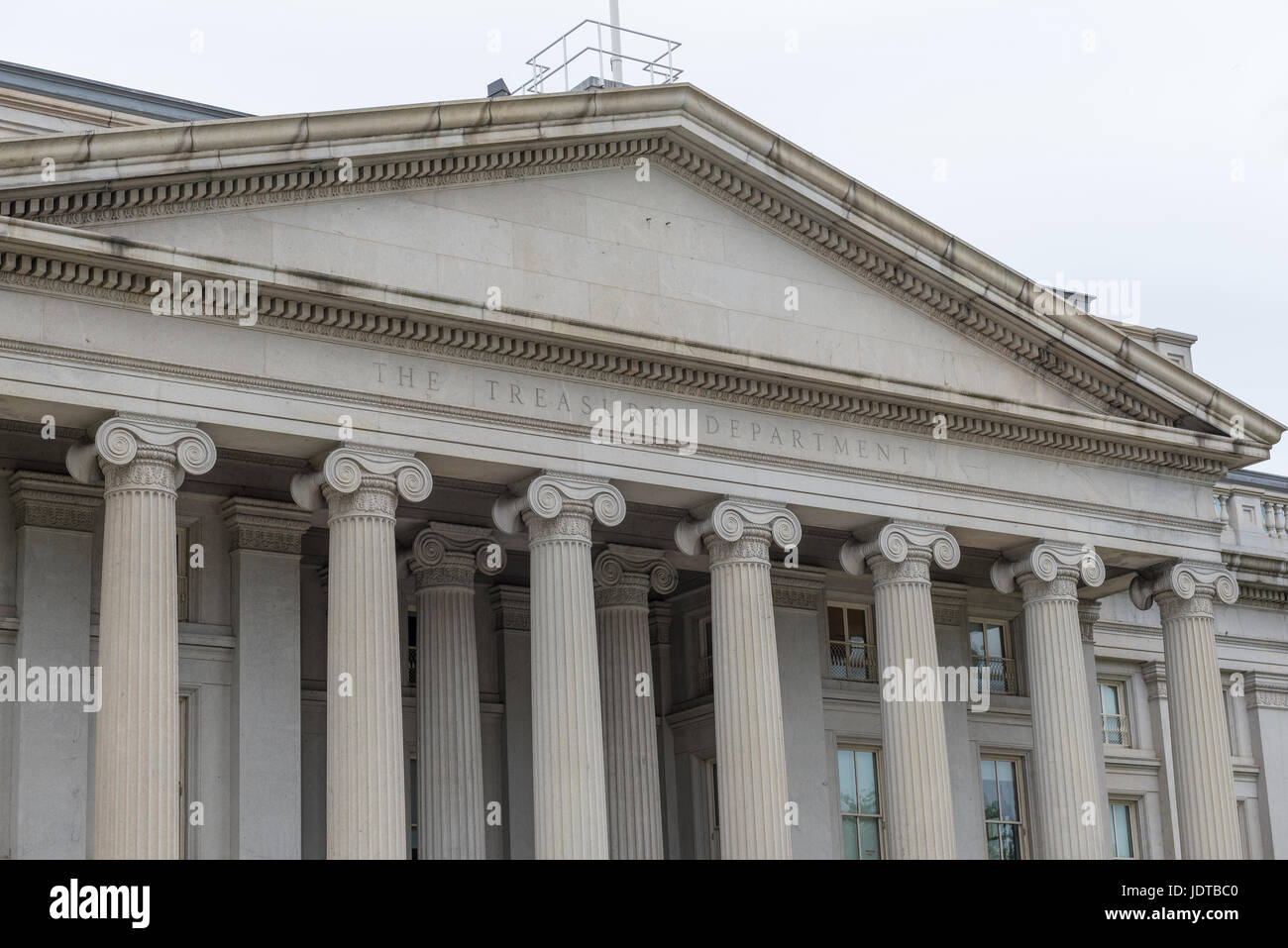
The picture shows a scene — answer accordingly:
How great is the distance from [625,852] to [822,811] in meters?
4.15

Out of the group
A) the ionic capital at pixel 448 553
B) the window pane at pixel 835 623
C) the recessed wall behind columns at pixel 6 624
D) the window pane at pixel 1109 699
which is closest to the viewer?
the recessed wall behind columns at pixel 6 624

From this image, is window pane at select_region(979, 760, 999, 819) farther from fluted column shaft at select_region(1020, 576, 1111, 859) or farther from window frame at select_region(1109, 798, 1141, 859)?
window frame at select_region(1109, 798, 1141, 859)

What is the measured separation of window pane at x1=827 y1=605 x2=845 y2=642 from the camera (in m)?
38.9

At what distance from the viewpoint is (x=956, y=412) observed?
34.3 metres

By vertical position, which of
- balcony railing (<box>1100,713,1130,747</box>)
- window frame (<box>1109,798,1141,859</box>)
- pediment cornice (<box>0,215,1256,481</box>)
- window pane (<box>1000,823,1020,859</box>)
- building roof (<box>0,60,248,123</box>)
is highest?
building roof (<box>0,60,248,123</box>)

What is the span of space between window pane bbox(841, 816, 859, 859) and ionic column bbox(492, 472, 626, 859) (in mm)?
8651

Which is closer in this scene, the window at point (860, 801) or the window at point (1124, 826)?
the window at point (860, 801)

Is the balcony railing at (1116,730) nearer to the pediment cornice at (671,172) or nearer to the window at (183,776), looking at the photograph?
the pediment cornice at (671,172)

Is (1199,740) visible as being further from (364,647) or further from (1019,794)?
(364,647)

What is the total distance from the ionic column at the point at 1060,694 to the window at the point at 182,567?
13.7 m

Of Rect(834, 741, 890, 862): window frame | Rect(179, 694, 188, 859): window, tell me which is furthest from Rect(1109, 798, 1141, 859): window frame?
Rect(179, 694, 188, 859): window

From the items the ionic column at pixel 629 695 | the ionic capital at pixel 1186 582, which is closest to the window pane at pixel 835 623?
the ionic column at pixel 629 695

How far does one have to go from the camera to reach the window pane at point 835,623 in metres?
38.9

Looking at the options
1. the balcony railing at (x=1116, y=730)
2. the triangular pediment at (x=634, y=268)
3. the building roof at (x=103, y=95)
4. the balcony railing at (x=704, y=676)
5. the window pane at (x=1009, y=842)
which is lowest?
Answer: the window pane at (x=1009, y=842)
